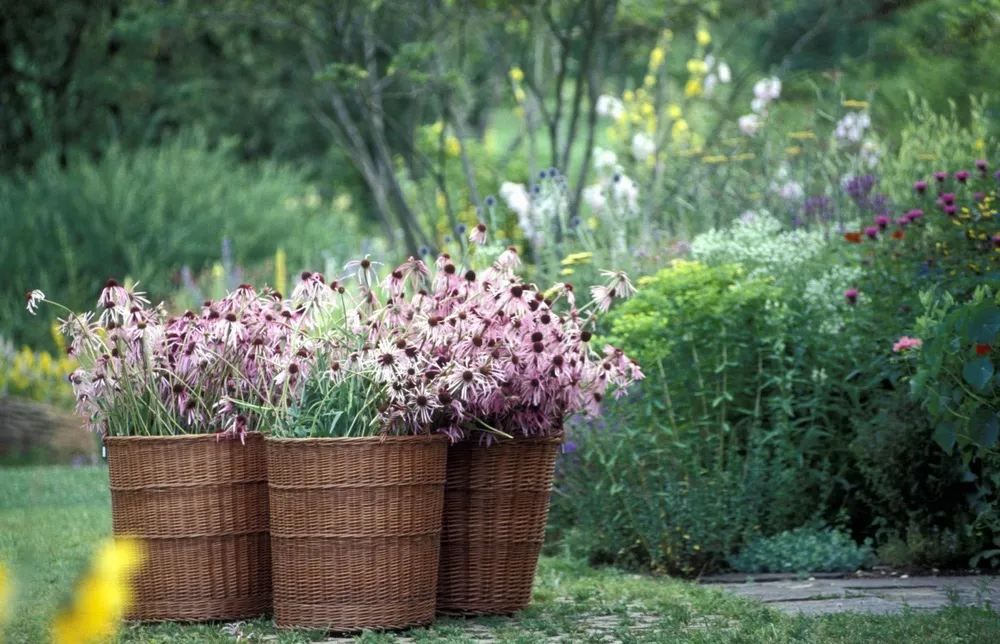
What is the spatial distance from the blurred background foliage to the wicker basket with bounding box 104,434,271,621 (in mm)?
1910

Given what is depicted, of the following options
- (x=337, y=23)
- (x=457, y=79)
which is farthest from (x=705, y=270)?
(x=337, y=23)

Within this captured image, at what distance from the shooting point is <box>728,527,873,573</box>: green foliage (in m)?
5.16

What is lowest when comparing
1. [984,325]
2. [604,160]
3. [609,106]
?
[984,325]

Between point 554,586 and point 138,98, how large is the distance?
1478 cm

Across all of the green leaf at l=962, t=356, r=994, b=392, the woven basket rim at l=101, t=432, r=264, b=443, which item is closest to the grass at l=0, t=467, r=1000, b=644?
the woven basket rim at l=101, t=432, r=264, b=443

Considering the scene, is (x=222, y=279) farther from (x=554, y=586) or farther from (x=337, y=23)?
(x=554, y=586)

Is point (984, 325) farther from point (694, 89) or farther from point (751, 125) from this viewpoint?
point (694, 89)

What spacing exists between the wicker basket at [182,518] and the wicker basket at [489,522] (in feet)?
2.45

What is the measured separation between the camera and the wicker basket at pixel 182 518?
4098mm

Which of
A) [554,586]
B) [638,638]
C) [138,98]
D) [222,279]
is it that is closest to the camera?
[638,638]

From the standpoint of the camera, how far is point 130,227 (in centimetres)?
1378

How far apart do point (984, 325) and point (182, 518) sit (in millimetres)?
2718

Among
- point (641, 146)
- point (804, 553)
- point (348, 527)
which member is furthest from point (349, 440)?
point (641, 146)

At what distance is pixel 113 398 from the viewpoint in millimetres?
4207
